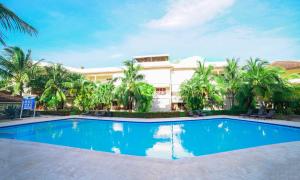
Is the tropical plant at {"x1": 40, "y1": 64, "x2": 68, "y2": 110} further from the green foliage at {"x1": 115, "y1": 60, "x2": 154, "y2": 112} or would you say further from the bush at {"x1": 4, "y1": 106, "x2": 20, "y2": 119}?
the green foliage at {"x1": 115, "y1": 60, "x2": 154, "y2": 112}

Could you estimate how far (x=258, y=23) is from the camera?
1875 centimetres

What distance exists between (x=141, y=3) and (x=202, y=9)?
5339 millimetres

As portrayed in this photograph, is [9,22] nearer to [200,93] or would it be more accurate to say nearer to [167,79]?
[200,93]

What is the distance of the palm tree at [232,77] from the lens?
25984 millimetres

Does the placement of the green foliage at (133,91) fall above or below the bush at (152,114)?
above

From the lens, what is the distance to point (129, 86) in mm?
24094

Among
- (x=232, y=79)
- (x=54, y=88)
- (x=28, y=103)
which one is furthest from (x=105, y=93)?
(x=232, y=79)

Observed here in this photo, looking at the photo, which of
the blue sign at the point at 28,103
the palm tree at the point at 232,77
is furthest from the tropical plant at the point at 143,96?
the blue sign at the point at 28,103

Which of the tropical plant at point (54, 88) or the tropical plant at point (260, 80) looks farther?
the tropical plant at point (54, 88)

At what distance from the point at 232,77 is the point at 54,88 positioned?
27.0m

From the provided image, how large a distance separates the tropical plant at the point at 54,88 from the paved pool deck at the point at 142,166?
21281 mm

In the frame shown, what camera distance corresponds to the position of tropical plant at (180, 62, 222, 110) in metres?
24.5

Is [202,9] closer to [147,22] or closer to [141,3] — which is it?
[141,3]

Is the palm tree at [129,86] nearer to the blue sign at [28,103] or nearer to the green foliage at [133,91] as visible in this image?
the green foliage at [133,91]
